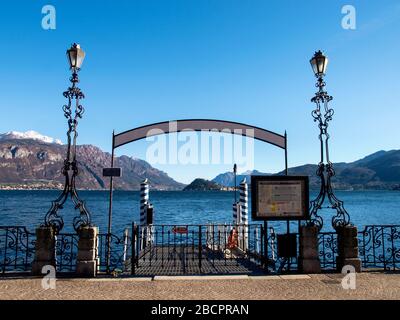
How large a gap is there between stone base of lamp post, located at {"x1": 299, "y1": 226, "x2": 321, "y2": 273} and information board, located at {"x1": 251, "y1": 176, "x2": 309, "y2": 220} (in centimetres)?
43

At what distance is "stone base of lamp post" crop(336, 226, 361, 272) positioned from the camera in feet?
33.7

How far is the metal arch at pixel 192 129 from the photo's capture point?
12.9 meters

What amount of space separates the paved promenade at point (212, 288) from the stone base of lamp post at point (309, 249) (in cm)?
50

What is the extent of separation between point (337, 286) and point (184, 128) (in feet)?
24.2

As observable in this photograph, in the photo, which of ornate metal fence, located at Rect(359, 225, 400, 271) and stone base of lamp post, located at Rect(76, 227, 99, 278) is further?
ornate metal fence, located at Rect(359, 225, 400, 271)

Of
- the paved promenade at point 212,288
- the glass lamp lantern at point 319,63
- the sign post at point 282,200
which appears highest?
the glass lamp lantern at point 319,63

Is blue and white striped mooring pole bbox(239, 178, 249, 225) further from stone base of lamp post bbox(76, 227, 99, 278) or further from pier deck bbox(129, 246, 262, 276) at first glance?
stone base of lamp post bbox(76, 227, 99, 278)

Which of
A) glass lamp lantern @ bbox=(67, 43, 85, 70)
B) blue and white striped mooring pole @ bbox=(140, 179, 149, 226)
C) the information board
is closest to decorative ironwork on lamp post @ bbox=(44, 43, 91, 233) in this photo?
glass lamp lantern @ bbox=(67, 43, 85, 70)

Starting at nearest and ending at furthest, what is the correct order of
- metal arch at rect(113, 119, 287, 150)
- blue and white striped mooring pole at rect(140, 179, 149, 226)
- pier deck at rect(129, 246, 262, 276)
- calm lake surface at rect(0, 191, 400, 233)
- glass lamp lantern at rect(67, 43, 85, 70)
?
glass lamp lantern at rect(67, 43, 85, 70)
pier deck at rect(129, 246, 262, 276)
metal arch at rect(113, 119, 287, 150)
blue and white striped mooring pole at rect(140, 179, 149, 226)
calm lake surface at rect(0, 191, 400, 233)

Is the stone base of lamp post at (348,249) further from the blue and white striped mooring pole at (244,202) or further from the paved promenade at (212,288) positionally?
the blue and white striped mooring pole at (244,202)

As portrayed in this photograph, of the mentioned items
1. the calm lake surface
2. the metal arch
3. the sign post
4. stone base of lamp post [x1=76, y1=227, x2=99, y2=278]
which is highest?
the metal arch

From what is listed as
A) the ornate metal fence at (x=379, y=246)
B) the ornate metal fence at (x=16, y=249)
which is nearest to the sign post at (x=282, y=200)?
the ornate metal fence at (x=379, y=246)
